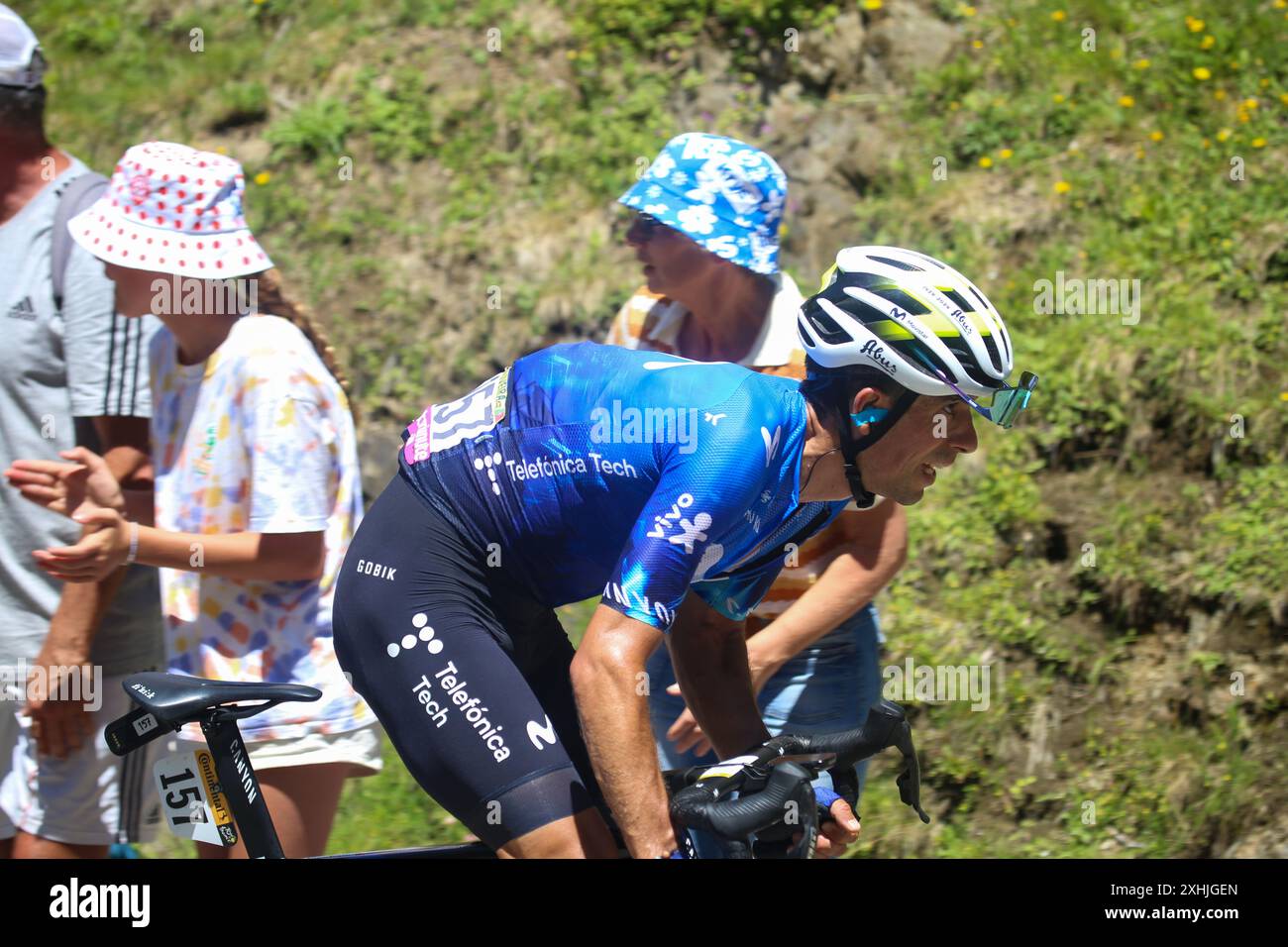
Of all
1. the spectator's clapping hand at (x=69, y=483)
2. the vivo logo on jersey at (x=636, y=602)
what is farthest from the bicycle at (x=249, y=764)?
the spectator's clapping hand at (x=69, y=483)

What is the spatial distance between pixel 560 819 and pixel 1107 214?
183 inches

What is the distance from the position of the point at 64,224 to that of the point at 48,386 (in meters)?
0.42

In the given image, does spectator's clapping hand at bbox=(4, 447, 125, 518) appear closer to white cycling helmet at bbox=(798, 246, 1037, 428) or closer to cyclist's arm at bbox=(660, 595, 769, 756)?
cyclist's arm at bbox=(660, 595, 769, 756)

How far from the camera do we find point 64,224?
3598mm

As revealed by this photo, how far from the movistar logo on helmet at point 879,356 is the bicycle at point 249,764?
70 cm

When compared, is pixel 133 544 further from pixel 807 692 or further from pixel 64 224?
pixel 807 692

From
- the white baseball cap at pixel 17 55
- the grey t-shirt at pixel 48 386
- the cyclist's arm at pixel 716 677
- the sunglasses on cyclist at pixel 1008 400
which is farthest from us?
the white baseball cap at pixel 17 55

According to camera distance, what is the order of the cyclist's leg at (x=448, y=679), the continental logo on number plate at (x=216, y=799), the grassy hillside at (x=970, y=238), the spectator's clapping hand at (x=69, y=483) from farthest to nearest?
the grassy hillside at (x=970, y=238) → the spectator's clapping hand at (x=69, y=483) → the continental logo on number plate at (x=216, y=799) → the cyclist's leg at (x=448, y=679)

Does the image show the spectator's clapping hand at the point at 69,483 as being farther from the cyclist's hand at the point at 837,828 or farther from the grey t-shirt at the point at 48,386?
the cyclist's hand at the point at 837,828

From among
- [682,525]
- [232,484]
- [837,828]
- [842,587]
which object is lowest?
[837,828]

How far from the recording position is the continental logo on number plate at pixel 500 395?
109 inches

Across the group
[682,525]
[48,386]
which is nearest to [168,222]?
[48,386]

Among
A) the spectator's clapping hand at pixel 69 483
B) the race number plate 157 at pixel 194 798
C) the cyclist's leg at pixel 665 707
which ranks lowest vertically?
the cyclist's leg at pixel 665 707

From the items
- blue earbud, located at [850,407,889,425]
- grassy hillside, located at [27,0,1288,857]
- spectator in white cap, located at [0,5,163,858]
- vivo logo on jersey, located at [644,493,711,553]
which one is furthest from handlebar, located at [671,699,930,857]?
grassy hillside, located at [27,0,1288,857]
